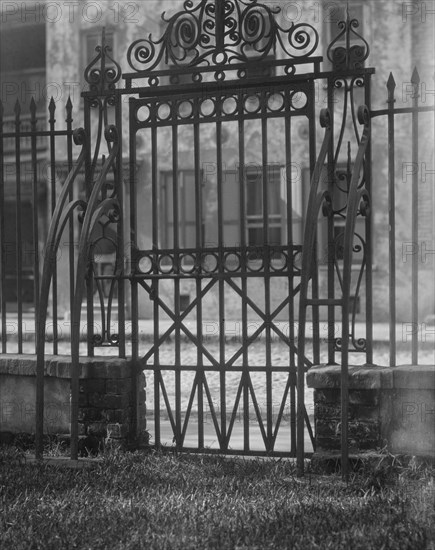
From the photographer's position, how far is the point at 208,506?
4.77 metres

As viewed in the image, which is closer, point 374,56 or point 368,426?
point 368,426

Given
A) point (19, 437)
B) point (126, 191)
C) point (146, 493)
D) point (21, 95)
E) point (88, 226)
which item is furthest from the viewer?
point (21, 95)

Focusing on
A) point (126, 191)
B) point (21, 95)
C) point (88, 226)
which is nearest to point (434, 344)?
point (126, 191)

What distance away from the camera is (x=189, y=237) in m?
18.1

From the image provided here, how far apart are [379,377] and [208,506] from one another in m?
1.50

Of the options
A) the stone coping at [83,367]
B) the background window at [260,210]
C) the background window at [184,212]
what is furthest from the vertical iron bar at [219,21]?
the background window at [184,212]

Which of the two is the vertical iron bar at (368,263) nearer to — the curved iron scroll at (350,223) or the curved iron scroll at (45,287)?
the curved iron scroll at (350,223)

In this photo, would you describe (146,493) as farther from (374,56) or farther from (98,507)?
(374,56)

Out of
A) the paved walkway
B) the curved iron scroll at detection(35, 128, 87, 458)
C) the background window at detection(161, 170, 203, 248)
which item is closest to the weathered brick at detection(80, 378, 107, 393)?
the curved iron scroll at detection(35, 128, 87, 458)

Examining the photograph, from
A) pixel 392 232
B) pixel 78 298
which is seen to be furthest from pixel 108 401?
pixel 392 232

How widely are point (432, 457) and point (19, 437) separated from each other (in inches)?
121

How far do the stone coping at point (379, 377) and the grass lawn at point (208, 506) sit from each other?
489mm

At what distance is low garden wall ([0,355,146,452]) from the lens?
6.29 metres

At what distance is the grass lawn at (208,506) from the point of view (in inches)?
164
